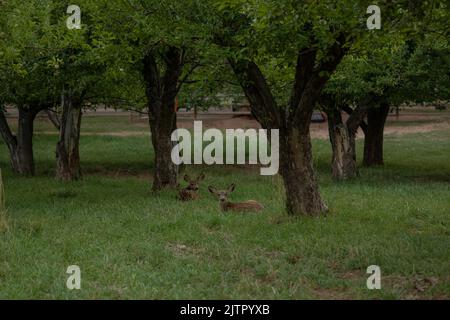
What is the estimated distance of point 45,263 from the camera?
362 inches

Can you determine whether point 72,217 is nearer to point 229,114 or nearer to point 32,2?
point 32,2

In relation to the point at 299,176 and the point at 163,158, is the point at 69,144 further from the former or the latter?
the point at 299,176

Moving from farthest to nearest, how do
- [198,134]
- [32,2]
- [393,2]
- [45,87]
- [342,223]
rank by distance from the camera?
1. [198,134]
2. [45,87]
3. [32,2]
4. [342,223]
5. [393,2]

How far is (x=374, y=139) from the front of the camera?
26422 mm

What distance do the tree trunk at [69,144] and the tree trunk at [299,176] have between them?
10534 mm

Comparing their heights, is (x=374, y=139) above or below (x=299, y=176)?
below

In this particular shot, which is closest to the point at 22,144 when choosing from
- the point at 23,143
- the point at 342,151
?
the point at 23,143

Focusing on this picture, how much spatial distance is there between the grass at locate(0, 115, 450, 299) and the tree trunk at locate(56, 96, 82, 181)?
2964 mm

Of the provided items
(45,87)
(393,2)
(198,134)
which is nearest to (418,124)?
(198,134)

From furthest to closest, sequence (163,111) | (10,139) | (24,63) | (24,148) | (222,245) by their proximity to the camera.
→ 1. (10,139)
2. (24,148)
3. (163,111)
4. (24,63)
5. (222,245)

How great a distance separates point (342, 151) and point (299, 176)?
31.4 ft

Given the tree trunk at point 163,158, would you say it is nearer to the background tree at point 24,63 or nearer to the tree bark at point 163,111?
the tree bark at point 163,111

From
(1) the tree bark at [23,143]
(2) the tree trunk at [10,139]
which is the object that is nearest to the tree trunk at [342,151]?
(1) the tree bark at [23,143]

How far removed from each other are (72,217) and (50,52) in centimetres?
408
